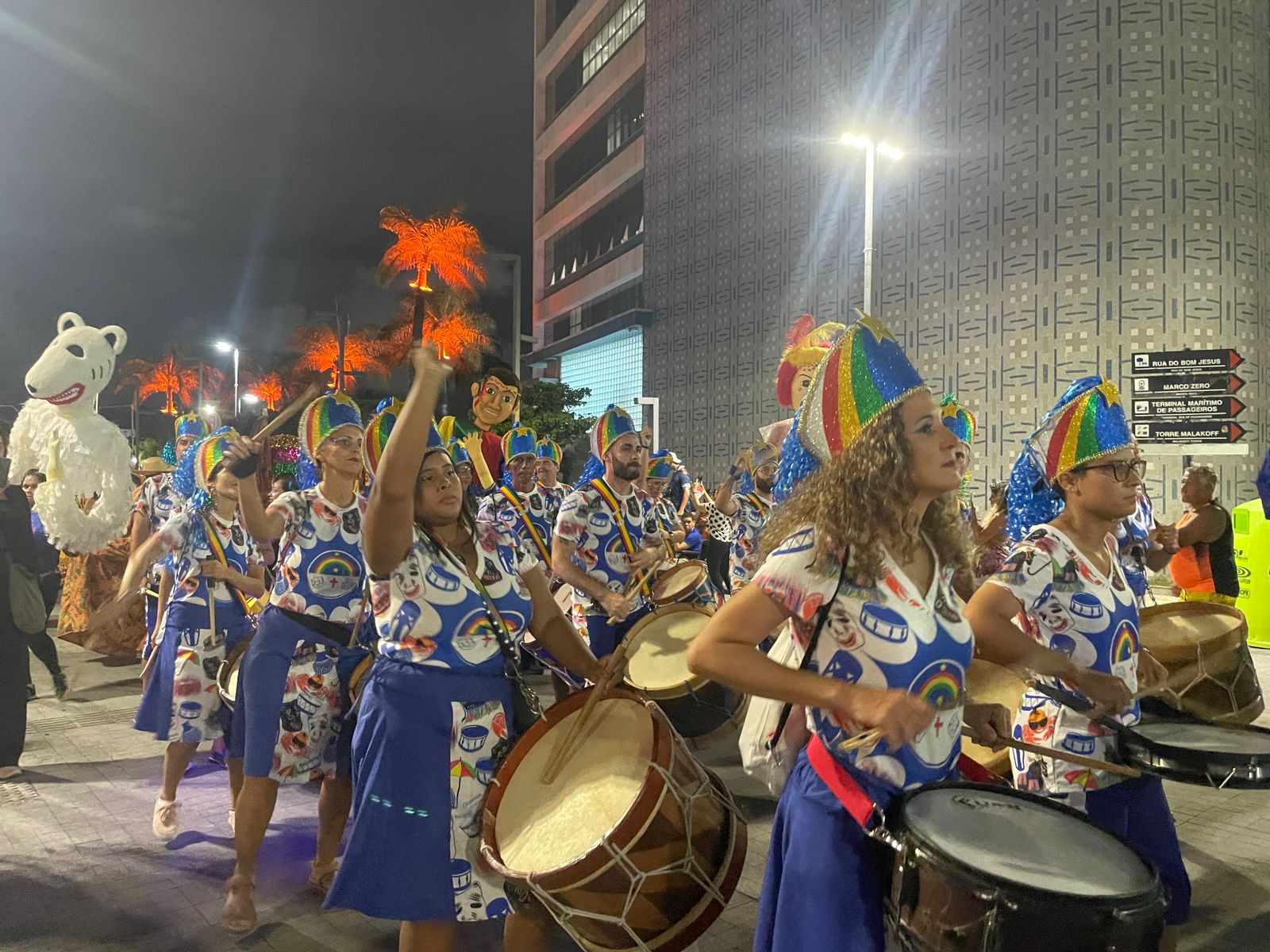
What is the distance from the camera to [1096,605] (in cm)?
302

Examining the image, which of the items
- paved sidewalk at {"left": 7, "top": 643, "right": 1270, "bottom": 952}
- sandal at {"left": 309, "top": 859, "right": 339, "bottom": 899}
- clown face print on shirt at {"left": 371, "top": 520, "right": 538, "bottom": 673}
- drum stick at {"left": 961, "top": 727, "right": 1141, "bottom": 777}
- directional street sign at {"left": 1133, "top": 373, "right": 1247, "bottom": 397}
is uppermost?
directional street sign at {"left": 1133, "top": 373, "right": 1247, "bottom": 397}

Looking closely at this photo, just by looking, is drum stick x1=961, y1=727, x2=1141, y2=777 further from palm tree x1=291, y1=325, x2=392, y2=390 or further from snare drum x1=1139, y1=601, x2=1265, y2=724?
palm tree x1=291, y1=325, x2=392, y2=390

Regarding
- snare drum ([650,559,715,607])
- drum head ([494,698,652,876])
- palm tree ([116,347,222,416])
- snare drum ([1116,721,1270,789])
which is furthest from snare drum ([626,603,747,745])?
palm tree ([116,347,222,416])

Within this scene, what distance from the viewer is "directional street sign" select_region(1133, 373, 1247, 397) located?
11.2 metres

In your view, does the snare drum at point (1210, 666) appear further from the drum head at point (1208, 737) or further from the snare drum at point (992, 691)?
the drum head at point (1208, 737)

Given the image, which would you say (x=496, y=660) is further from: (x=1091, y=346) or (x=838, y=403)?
(x=1091, y=346)

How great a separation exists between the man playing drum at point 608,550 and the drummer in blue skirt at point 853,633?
3.66 m

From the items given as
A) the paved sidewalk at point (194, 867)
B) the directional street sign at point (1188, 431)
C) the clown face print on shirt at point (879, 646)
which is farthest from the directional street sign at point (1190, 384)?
the clown face print on shirt at point (879, 646)

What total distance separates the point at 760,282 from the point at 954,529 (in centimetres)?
2352

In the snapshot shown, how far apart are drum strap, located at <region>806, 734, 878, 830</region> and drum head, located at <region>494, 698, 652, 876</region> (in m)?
0.53

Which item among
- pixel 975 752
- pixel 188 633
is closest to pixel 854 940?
pixel 975 752

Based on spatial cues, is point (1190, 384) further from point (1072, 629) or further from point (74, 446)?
point (74, 446)

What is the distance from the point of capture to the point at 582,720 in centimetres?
282

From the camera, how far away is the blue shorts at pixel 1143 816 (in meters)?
2.96
